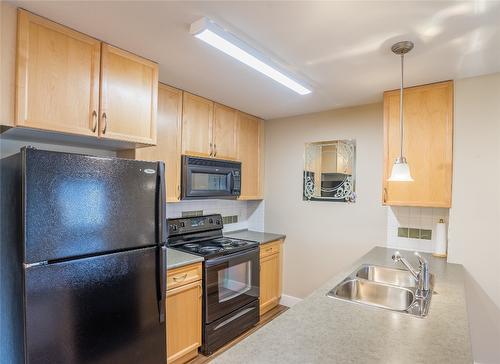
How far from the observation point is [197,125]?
9.09 feet

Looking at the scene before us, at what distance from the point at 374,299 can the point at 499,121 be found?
155 centimetres

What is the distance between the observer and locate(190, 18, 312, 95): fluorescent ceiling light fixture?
1.45m

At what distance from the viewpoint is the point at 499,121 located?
2057 mm

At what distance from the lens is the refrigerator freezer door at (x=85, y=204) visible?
4.42 feet

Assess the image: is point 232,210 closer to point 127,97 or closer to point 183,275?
point 183,275

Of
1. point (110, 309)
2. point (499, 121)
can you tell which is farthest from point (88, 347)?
point (499, 121)

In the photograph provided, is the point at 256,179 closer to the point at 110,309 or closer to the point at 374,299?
the point at 374,299

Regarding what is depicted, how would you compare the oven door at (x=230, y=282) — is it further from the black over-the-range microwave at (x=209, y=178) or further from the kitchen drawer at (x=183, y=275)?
the black over-the-range microwave at (x=209, y=178)

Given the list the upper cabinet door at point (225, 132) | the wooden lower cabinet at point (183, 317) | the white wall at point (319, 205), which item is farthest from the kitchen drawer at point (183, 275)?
the white wall at point (319, 205)

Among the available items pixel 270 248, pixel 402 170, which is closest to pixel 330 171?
pixel 270 248

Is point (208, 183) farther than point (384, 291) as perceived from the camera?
Yes

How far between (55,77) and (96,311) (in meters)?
1.29

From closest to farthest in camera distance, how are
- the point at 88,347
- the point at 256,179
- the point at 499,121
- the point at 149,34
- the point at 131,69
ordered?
the point at 88,347, the point at 149,34, the point at 131,69, the point at 499,121, the point at 256,179

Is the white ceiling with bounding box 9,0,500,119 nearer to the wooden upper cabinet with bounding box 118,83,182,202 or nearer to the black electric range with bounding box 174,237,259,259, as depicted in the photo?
the wooden upper cabinet with bounding box 118,83,182,202
